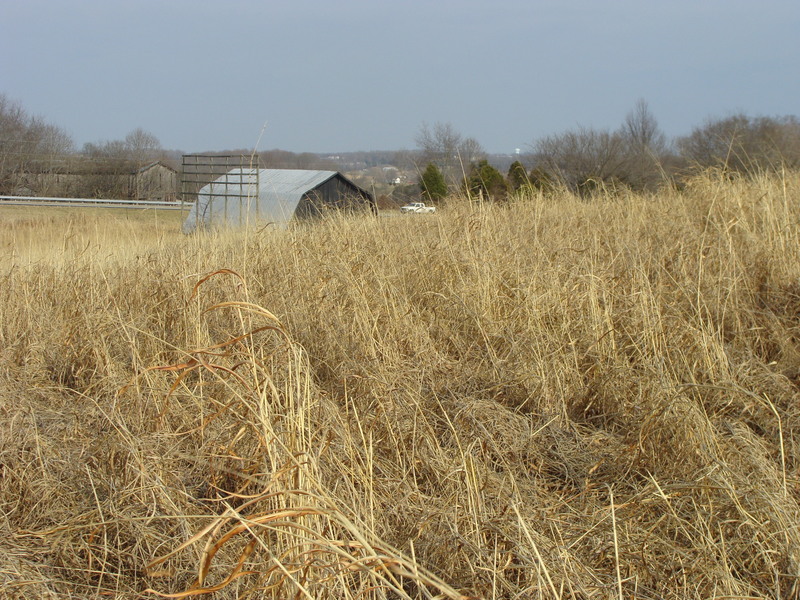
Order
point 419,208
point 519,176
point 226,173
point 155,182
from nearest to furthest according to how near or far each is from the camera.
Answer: point 419,208, point 519,176, point 226,173, point 155,182

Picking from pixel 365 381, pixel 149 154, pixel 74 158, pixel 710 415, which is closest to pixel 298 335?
pixel 365 381

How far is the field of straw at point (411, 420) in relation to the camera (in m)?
1.81

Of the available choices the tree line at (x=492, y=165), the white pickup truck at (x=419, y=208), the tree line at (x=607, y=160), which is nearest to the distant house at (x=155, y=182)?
the tree line at (x=492, y=165)

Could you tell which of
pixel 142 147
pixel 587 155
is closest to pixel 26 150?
pixel 142 147

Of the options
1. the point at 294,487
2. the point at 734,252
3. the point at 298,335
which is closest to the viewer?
the point at 294,487

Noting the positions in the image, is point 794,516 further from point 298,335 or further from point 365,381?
point 298,335

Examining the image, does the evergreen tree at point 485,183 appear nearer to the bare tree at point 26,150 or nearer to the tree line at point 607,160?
the tree line at point 607,160

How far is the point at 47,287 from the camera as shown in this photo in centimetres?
468

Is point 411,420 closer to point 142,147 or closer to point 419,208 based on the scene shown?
point 419,208

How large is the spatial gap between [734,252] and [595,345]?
175cm

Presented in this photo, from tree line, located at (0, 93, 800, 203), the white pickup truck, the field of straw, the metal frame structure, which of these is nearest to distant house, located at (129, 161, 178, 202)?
tree line, located at (0, 93, 800, 203)

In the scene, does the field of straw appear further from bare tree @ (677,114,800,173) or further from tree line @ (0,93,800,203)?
bare tree @ (677,114,800,173)

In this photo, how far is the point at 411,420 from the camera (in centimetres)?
274

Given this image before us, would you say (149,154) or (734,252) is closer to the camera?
(734,252)
